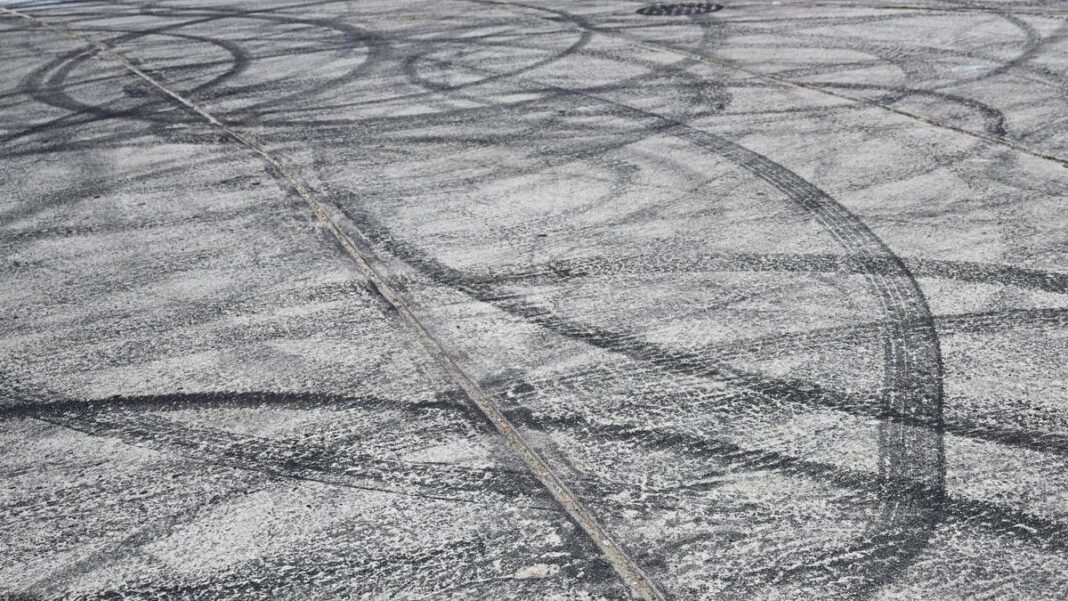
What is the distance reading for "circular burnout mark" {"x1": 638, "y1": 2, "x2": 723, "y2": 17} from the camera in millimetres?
13336

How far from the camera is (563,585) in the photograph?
10.9ft

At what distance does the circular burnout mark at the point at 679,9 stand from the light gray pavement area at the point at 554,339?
365cm

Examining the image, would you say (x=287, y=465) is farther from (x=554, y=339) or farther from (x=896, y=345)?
(x=896, y=345)

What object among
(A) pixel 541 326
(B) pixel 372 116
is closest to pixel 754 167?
(A) pixel 541 326

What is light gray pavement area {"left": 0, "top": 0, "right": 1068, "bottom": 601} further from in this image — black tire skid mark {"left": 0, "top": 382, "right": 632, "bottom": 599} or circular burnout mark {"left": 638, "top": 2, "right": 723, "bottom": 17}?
circular burnout mark {"left": 638, "top": 2, "right": 723, "bottom": 17}

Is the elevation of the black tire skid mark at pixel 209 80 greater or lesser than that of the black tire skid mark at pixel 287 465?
greater

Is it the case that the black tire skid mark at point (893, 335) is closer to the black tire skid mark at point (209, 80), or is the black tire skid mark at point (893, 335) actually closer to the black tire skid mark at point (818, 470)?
the black tire skid mark at point (818, 470)

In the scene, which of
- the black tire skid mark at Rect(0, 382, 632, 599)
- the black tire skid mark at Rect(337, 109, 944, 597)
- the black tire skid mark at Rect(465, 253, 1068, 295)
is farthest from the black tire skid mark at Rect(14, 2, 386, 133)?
the black tire skid mark at Rect(0, 382, 632, 599)

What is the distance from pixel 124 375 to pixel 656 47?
777cm

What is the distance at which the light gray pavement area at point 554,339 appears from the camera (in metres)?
3.52

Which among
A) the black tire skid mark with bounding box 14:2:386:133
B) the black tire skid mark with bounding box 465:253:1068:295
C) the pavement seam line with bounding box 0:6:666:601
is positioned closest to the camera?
the pavement seam line with bounding box 0:6:666:601

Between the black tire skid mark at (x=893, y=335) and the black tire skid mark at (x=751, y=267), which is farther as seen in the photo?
the black tire skid mark at (x=751, y=267)

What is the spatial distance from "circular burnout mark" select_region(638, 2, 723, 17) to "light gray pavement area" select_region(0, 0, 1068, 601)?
144 inches

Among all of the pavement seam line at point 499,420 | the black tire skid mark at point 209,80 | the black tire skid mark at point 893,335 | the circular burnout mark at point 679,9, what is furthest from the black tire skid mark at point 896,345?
the circular burnout mark at point 679,9
